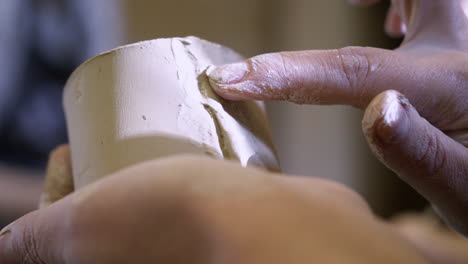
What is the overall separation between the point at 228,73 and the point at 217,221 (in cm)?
31

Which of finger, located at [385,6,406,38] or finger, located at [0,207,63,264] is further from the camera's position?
finger, located at [385,6,406,38]

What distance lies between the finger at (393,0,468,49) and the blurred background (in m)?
1.57

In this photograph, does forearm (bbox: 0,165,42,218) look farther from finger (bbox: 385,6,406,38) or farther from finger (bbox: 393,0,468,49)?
finger (bbox: 393,0,468,49)

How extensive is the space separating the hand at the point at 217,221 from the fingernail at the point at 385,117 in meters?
0.14

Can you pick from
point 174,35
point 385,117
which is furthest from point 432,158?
point 174,35

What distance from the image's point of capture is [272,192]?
458mm

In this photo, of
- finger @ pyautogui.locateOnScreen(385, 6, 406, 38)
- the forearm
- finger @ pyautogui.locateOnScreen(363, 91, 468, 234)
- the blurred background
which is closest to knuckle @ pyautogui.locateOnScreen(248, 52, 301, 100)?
finger @ pyautogui.locateOnScreen(363, 91, 468, 234)

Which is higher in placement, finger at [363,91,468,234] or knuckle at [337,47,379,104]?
knuckle at [337,47,379,104]

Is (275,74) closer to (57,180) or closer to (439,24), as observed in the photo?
(439,24)

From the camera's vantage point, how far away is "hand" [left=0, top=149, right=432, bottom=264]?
421mm

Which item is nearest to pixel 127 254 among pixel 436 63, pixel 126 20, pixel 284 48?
pixel 436 63

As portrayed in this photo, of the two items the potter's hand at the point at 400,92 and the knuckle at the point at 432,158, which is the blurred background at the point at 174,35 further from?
the knuckle at the point at 432,158

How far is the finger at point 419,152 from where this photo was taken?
0.61m

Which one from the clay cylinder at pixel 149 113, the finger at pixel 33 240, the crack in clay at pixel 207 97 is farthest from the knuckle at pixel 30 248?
the crack in clay at pixel 207 97
